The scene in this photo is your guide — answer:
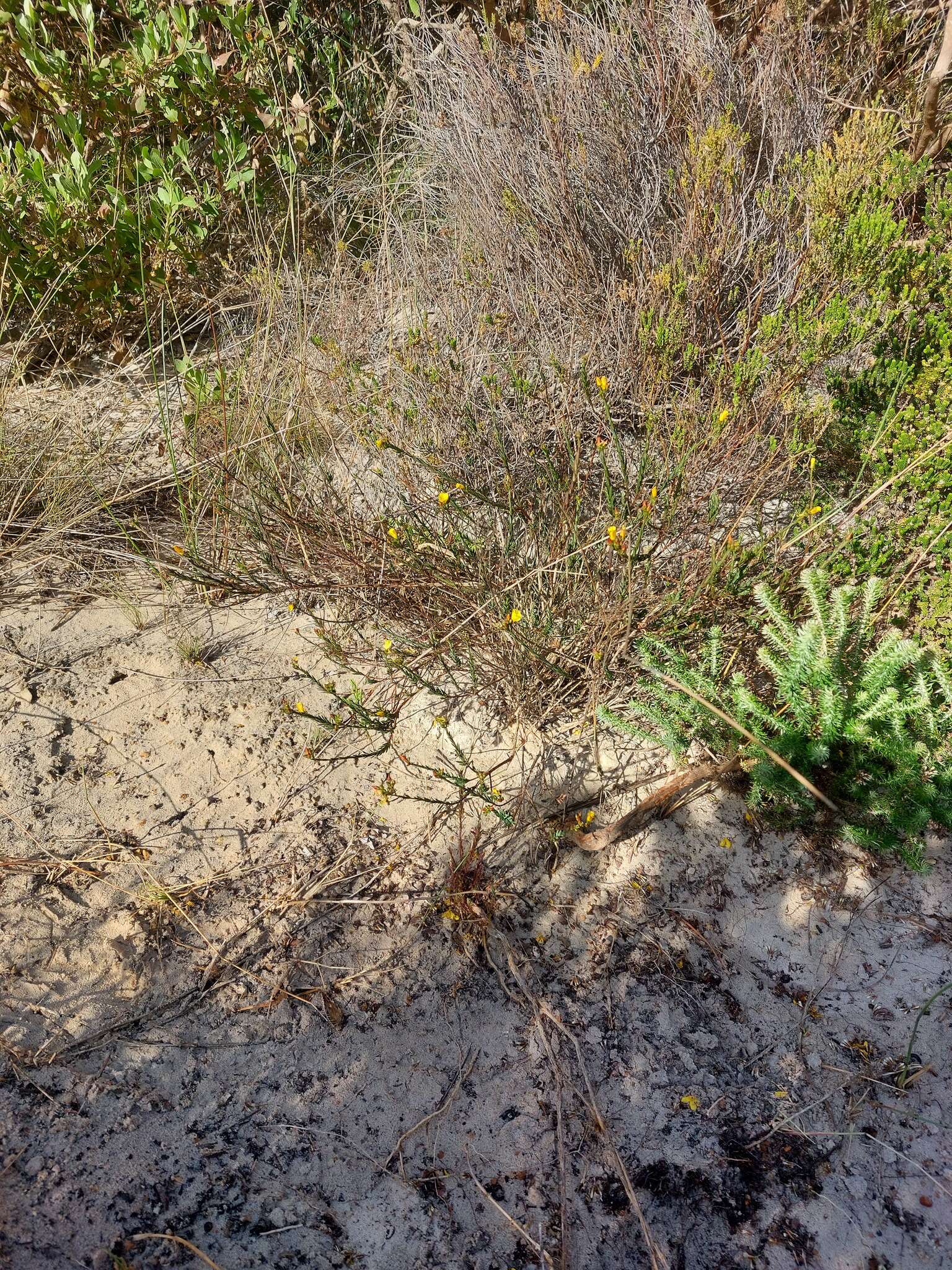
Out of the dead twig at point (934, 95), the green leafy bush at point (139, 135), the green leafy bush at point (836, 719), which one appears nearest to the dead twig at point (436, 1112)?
the green leafy bush at point (836, 719)

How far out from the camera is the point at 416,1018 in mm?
2068

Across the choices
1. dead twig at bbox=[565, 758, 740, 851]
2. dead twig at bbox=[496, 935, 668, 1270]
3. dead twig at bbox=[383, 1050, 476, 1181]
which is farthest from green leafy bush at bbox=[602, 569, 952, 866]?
dead twig at bbox=[383, 1050, 476, 1181]

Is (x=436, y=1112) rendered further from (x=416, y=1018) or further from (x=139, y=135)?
(x=139, y=135)

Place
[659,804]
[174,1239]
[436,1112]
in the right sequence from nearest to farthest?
[174,1239]
[436,1112]
[659,804]

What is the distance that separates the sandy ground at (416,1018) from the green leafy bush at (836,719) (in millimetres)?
197

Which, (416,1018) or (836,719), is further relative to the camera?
(836,719)

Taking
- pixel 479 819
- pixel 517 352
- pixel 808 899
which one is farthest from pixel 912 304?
pixel 479 819

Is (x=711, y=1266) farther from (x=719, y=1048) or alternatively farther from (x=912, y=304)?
(x=912, y=304)


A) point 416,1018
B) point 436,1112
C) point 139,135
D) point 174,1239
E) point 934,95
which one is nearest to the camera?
point 174,1239

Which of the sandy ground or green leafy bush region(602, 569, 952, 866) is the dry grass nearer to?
green leafy bush region(602, 569, 952, 866)

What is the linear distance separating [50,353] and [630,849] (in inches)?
131

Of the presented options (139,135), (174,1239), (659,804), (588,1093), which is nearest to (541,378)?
(659,804)

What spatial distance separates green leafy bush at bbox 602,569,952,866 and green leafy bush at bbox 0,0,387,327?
106 inches

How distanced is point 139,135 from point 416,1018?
4.02m
